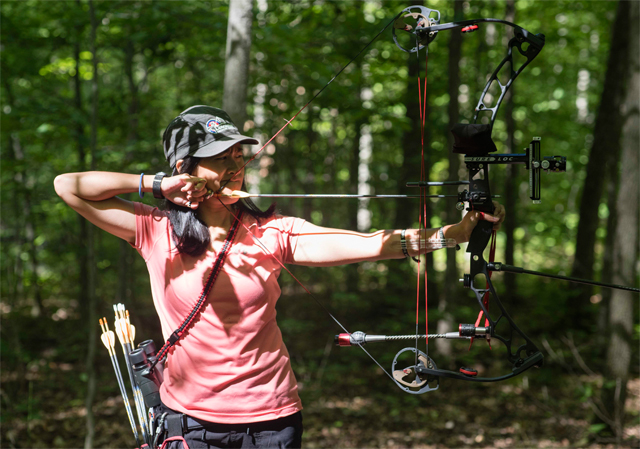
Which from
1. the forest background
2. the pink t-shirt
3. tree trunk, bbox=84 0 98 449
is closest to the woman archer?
the pink t-shirt

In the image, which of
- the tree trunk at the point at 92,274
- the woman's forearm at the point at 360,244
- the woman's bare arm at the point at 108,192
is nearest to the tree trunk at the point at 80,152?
the tree trunk at the point at 92,274

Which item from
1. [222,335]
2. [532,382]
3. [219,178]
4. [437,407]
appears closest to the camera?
[222,335]

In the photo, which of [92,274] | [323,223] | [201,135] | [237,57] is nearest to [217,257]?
[201,135]

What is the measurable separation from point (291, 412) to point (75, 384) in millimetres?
4344

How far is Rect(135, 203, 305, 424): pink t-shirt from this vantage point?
1.35 metres

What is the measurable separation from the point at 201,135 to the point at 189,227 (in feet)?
0.97

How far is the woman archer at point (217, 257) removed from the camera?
135cm

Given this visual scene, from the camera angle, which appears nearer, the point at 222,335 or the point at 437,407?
the point at 222,335

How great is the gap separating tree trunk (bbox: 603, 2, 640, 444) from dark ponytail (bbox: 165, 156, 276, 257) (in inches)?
117

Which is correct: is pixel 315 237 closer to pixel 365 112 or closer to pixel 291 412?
pixel 291 412

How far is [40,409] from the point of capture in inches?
168

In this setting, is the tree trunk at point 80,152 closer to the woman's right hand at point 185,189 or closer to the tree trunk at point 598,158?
the woman's right hand at point 185,189

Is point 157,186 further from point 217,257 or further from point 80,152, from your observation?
point 80,152

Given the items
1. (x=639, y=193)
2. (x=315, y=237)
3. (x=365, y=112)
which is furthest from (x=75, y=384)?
(x=639, y=193)
